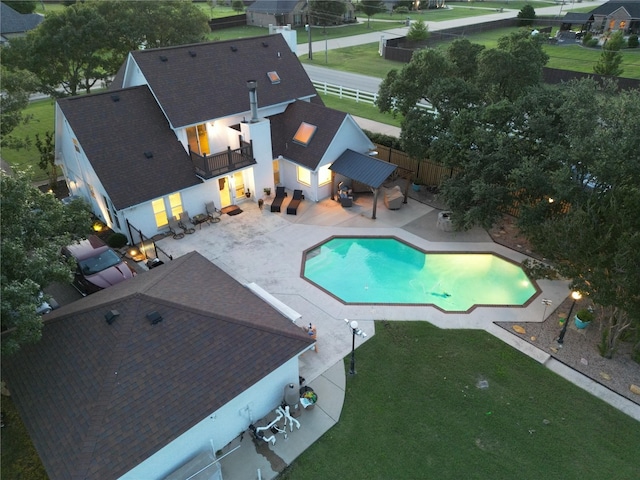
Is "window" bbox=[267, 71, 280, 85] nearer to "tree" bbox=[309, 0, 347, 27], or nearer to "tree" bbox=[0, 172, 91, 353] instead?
"tree" bbox=[0, 172, 91, 353]

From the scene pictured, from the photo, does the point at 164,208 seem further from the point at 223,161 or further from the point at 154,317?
the point at 154,317

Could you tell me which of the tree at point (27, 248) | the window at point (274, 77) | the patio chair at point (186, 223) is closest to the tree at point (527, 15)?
the window at point (274, 77)

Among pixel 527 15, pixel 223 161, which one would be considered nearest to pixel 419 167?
pixel 223 161

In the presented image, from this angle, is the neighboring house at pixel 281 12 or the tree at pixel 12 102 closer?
the tree at pixel 12 102

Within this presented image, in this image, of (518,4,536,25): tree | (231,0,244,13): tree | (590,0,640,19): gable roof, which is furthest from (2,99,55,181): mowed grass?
(518,4,536,25): tree

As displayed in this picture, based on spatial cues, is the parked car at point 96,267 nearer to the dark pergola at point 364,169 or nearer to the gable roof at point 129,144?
the gable roof at point 129,144

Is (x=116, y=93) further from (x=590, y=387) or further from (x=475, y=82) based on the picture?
(x=590, y=387)

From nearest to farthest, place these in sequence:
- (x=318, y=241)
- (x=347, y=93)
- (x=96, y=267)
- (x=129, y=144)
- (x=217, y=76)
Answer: (x=96, y=267) < (x=129, y=144) < (x=318, y=241) < (x=217, y=76) < (x=347, y=93)
